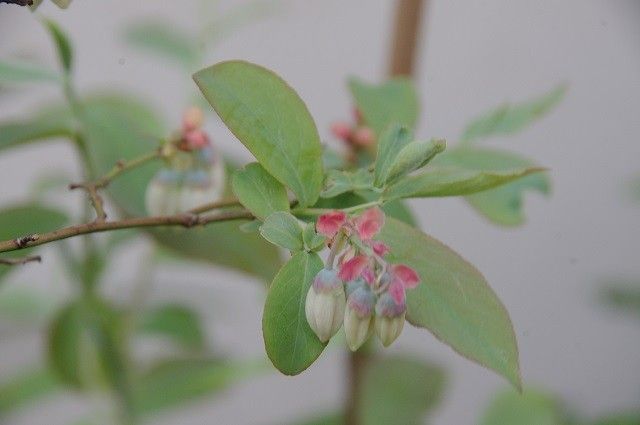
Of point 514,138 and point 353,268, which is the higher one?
point 353,268

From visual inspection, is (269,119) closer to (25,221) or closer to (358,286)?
(358,286)

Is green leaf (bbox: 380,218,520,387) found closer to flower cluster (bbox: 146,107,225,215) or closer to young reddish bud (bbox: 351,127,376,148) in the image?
flower cluster (bbox: 146,107,225,215)

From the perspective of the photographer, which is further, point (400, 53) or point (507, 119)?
point (400, 53)

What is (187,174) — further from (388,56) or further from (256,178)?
(388,56)

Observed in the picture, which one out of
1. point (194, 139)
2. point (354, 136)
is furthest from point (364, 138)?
point (194, 139)

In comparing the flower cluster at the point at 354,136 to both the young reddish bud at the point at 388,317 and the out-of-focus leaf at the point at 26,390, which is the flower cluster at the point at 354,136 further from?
the out-of-focus leaf at the point at 26,390

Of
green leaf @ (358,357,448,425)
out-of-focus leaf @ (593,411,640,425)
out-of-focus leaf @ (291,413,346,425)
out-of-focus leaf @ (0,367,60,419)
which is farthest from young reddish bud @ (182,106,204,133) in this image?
out-of-focus leaf @ (593,411,640,425)

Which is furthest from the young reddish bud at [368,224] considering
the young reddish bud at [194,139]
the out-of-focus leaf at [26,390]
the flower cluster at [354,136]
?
the out-of-focus leaf at [26,390]
